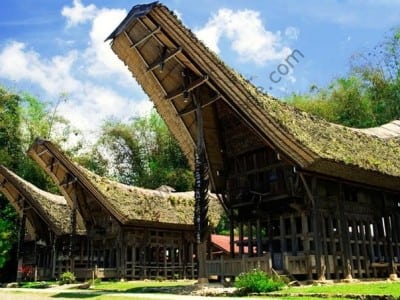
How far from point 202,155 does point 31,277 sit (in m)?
17.3

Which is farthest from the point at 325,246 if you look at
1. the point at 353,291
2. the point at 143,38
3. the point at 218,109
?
the point at 143,38

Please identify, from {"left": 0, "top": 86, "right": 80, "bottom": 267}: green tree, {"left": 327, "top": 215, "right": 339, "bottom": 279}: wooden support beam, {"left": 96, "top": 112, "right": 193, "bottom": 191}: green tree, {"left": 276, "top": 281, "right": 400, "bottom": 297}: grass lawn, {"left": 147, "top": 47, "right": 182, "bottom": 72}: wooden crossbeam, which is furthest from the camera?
{"left": 96, "top": 112, "right": 193, "bottom": 191}: green tree

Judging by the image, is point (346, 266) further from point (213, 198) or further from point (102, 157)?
point (102, 157)

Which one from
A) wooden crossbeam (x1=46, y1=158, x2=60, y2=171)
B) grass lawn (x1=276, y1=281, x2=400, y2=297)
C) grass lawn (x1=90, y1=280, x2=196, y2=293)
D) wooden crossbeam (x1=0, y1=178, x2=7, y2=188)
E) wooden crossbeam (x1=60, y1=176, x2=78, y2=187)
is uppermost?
wooden crossbeam (x1=46, y1=158, x2=60, y2=171)

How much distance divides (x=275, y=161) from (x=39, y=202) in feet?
47.5

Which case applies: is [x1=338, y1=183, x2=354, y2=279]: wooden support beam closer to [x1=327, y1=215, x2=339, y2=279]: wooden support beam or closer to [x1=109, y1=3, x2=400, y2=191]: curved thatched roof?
[x1=327, y1=215, x2=339, y2=279]: wooden support beam

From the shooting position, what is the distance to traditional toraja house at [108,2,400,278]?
14.2 metres

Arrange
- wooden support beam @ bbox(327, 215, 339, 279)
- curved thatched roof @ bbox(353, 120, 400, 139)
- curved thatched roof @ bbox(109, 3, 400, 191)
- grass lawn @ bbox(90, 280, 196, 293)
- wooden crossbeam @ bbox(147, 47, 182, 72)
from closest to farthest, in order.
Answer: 1. curved thatched roof @ bbox(109, 3, 400, 191)
2. wooden crossbeam @ bbox(147, 47, 182, 72)
3. grass lawn @ bbox(90, 280, 196, 293)
4. wooden support beam @ bbox(327, 215, 339, 279)
5. curved thatched roof @ bbox(353, 120, 400, 139)

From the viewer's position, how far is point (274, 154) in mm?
16266

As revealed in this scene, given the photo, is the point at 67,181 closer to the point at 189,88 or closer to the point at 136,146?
the point at 189,88

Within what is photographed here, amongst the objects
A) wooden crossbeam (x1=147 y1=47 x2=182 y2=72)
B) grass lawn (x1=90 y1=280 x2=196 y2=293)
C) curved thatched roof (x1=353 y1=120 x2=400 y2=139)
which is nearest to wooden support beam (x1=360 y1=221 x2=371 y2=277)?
curved thatched roof (x1=353 y1=120 x2=400 y2=139)

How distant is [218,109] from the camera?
17828 mm

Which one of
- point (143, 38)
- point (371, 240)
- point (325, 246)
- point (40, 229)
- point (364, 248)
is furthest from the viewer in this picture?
point (40, 229)

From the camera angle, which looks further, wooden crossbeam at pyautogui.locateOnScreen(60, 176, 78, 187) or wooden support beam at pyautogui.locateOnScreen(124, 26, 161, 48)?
wooden crossbeam at pyautogui.locateOnScreen(60, 176, 78, 187)
